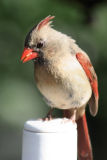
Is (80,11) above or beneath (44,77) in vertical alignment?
above

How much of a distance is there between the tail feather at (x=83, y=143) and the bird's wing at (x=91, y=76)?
0.36ft

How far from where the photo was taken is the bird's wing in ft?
8.82

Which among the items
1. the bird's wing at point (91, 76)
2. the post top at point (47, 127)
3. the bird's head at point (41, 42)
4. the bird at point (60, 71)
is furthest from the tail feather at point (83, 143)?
the post top at point (47, 127)

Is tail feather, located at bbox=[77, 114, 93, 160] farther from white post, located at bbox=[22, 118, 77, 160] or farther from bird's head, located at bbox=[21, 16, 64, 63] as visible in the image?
white post, located at bbox=[22, 118, 77, 160]

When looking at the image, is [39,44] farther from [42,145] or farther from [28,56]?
[42,145]

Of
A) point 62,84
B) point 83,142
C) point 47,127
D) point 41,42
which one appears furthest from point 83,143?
point 47,127

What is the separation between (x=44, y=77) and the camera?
2611 millimetres

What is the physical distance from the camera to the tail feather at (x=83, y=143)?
2.46 metres

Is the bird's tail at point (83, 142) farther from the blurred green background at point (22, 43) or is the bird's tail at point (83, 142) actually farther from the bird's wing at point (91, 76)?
the blurred green background at point (22, 43)

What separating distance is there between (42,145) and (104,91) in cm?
245

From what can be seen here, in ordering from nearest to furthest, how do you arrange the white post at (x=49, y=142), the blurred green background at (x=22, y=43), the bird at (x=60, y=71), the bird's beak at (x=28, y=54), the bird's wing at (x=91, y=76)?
1. the white post at (x=49, y=142)
2. the bird's beak at (x=28, y=54)
3. the bird at (x=60, y=71)
4. the bird's wing at (x=91, y=76)
5. the blurred green background at (x=22, y=43)

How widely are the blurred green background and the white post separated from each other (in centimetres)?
206

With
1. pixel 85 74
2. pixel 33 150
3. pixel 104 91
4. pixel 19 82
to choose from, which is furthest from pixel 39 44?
pixel 104 91

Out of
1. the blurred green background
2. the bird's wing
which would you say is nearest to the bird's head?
the bird's wing
